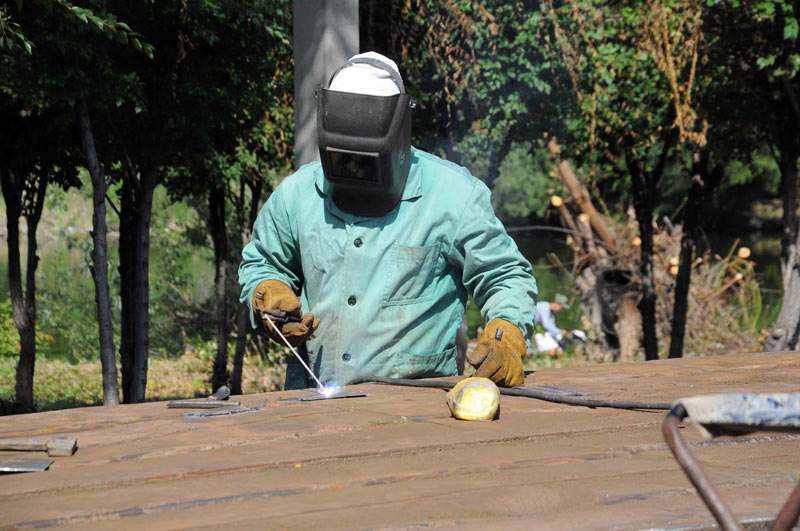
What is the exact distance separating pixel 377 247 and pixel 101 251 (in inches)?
180

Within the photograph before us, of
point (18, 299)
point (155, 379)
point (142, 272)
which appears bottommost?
point (155, 379)

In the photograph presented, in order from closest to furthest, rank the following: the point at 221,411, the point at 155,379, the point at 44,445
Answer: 1. the point at 44,445
2. the point at 221,411
3. the point at 155,379

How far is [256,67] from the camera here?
759 cm

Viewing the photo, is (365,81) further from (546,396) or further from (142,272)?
(142,272)

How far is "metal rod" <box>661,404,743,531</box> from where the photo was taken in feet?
3.72

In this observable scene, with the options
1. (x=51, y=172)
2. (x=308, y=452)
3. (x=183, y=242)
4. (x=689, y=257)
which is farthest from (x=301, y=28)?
(x=183, y=242)

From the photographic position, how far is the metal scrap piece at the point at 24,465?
191cm

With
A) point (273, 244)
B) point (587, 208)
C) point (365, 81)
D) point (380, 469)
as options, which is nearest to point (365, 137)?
point (365, 81)

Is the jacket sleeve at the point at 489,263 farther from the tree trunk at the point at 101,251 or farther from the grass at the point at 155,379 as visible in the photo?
the grass at the point at 155,379

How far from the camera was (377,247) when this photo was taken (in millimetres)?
3242

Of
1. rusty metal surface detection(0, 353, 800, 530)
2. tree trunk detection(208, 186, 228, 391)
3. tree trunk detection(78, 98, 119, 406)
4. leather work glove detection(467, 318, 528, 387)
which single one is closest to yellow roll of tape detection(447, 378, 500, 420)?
rusty metal surface detection(0, 353, 800, 530)

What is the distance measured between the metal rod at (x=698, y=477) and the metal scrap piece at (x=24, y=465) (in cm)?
129

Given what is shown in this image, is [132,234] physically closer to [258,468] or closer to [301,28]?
[301,28]

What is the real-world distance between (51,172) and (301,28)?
4.95 m
